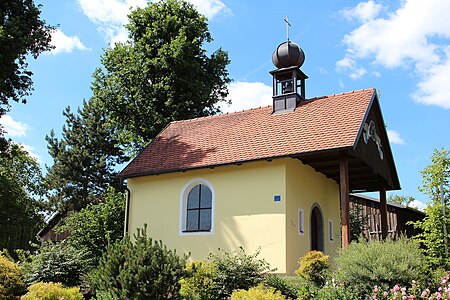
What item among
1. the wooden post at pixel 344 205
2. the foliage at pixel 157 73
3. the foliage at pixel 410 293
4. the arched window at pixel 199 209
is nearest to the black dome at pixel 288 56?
the wooden post at pixel 344 205

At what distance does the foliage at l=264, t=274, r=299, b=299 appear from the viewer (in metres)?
12.0

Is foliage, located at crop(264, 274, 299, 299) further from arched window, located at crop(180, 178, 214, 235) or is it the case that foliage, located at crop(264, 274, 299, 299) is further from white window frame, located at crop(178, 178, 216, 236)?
white window frame, located at crop(178, 178, 216, 236)

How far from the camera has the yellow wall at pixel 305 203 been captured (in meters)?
14.8

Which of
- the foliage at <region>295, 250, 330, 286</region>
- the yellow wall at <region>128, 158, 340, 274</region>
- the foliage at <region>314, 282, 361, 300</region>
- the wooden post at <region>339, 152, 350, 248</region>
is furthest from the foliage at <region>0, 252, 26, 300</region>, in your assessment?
the wooden post at <region>339, 152, 350, 248</region>

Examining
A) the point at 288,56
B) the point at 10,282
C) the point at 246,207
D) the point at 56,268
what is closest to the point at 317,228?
the point at 246,207

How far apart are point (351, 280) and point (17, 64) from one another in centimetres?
1579

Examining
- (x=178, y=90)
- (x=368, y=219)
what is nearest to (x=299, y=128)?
(x=368, y=219)

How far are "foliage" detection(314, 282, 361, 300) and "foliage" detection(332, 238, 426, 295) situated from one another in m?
0.14

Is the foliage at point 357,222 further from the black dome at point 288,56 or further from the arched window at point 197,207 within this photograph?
the arched window at point 197,207

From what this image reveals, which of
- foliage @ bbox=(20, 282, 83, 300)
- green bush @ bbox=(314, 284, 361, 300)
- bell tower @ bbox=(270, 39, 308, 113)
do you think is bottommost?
foliage @ bbox=(20, 282, 83, 300)

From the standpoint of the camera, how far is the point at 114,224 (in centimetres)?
1928

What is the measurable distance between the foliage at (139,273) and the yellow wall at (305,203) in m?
5.47

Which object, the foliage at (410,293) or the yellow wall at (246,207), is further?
the yellow wall at (246,207)

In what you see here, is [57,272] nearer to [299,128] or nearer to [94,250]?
[94,250]
